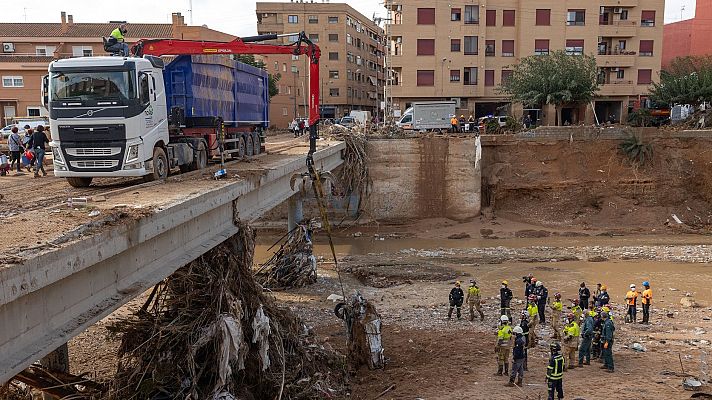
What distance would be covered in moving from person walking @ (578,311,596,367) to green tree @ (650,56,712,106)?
3145cm

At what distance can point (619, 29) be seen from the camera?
48594mm

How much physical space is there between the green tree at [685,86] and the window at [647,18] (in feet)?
27.2

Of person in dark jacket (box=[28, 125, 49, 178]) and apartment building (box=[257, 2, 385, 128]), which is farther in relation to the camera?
apartment building (box=[257, 2, 385, 128])

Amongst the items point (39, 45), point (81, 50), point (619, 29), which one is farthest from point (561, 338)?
point (39, 45)

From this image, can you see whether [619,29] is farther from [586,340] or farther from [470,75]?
[586,340]

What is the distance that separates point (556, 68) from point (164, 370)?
115ft

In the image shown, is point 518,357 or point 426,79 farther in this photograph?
point 426,79

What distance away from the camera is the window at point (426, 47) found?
157 ft

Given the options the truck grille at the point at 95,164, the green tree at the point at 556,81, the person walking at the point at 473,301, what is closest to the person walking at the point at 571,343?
the person walking at the point at 473,301

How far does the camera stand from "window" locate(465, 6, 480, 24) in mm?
47750

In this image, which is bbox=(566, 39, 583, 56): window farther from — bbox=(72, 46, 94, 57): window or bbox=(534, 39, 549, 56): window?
bbox=(72, 46, 94, 57): window

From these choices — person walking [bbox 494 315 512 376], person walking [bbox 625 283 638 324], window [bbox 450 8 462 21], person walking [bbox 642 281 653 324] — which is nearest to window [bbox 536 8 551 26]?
window [bbox 450 8 462 21]

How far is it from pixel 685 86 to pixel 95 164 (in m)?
37.9

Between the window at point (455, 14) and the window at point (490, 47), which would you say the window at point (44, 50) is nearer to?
the window at point (455, 14)
